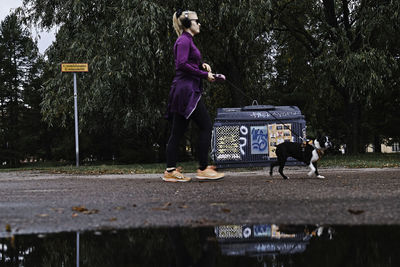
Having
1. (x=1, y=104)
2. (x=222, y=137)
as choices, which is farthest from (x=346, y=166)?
(x=1, y=104)

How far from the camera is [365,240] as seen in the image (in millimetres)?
2678

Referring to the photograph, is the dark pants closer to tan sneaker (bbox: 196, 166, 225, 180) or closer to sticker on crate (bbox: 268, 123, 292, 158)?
tan sneaker (bbox: 196, 166, 225, 180)

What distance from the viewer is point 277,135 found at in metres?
12.0

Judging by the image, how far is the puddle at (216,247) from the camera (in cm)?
229

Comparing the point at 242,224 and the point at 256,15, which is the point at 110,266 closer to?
the point at 242,224

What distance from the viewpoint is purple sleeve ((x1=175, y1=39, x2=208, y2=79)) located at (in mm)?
7133

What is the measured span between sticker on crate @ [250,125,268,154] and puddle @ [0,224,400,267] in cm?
888

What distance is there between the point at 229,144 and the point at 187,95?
200 inches

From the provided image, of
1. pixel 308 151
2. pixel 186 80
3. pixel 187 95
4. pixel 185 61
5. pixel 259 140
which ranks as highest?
pixel 185 61

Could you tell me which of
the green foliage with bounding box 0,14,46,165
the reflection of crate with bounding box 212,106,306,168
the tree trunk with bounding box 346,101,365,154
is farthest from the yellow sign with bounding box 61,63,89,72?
the green foliage with bounding box 0,14,46,165

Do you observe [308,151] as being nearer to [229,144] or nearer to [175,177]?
[175,177]

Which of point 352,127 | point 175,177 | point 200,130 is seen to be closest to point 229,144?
point 175,177

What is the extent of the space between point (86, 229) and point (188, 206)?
1351 mm

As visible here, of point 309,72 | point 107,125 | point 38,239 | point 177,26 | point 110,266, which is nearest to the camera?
point 110,266
